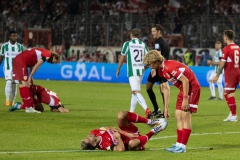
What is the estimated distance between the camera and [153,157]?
11008 millimetres

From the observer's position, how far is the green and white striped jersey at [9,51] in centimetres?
2130

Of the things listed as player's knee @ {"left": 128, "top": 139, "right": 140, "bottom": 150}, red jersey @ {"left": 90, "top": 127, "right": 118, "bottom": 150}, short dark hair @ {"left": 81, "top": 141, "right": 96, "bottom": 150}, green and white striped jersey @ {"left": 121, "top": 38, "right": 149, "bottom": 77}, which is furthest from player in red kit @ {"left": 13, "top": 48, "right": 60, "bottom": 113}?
player's knee @ {"left": 128, "top": 139, "right": 140, "bottom": 150}

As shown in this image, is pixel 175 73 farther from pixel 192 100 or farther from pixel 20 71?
pixel 20 71

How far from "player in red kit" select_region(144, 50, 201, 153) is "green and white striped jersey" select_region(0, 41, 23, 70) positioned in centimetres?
1041

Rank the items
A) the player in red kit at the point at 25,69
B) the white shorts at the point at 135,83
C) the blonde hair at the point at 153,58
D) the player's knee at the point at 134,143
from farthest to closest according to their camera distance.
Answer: the player in red kit at the point at 25,69
the white shorts at the point at 135,83
the player's knee at the point at 134,143
the blonde hair at the point at 153,58

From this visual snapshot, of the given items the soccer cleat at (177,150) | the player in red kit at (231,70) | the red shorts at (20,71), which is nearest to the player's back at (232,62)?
the player in red kit at (231,70)

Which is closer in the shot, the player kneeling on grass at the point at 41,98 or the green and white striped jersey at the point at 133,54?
the green and white striped jersey at the point at 133,54

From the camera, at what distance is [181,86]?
38.4ft

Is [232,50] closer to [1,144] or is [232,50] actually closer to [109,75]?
[1,144]

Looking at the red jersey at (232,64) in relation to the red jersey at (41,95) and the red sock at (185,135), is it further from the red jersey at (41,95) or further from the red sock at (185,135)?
the red sock at (185,135)

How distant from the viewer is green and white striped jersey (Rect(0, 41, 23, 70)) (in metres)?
21.3

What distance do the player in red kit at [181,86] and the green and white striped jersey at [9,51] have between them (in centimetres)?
1041

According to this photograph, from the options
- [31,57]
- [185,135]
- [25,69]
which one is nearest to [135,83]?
[31,57]

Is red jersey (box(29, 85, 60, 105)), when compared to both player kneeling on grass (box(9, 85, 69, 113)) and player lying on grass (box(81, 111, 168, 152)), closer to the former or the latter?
player kneeling on grass (box(9, 85, 69, 113))
